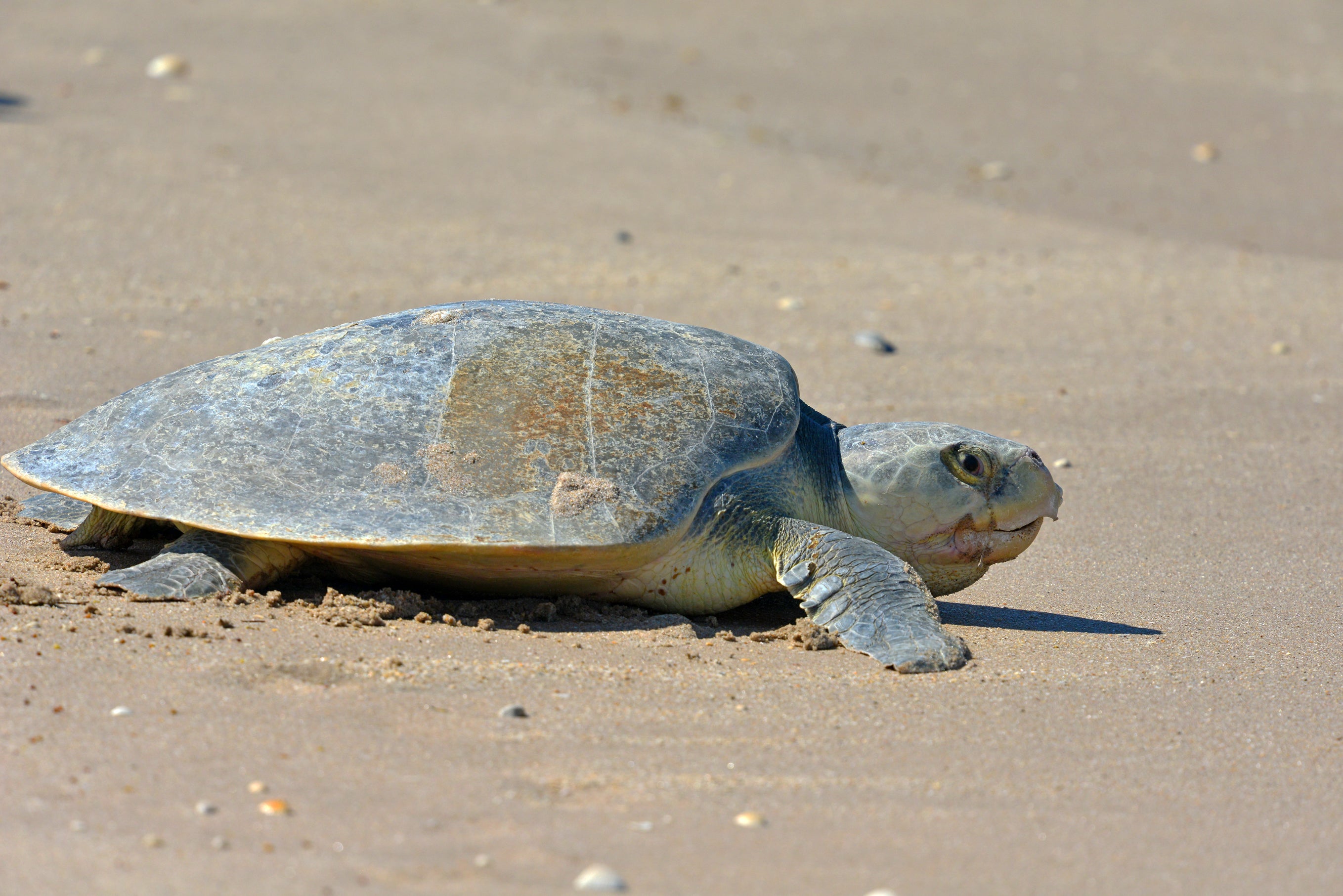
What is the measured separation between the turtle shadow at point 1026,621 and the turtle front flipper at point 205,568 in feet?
6.98

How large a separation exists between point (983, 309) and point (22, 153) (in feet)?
23.5

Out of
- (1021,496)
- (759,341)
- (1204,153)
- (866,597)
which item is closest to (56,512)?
(866,597)

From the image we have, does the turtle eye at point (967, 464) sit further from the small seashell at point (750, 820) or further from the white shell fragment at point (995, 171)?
the white shell fragment at point (995, 171)

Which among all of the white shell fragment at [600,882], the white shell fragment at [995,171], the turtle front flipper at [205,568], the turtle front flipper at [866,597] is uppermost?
the white shell fragment at [600,882]

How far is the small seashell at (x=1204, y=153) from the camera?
1341 centimetres

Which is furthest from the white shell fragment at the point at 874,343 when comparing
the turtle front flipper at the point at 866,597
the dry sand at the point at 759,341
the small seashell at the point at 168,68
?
the small seashell at the point at 168,68

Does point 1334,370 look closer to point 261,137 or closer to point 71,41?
point 261,137

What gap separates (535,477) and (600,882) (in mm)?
1678

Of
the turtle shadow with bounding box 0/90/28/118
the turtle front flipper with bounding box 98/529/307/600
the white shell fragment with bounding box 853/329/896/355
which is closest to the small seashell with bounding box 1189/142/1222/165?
the white shell fragment with bounding box 853/329/896/355

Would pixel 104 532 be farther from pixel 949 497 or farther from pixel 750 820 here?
pixel 949 497

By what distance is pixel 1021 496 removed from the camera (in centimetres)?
435

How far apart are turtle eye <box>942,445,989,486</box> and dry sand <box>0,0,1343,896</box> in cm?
48

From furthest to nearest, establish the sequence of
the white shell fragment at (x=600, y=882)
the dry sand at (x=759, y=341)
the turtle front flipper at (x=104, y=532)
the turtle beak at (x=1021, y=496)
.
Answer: the turtle beak at (x=1021, y=496) → the turtle front flipper at (x=104, y=532) → the dry sand at (x=759, y=341) → the white shell fragment at (x=600, y=882)

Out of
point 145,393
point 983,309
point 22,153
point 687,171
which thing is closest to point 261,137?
point 22,153
